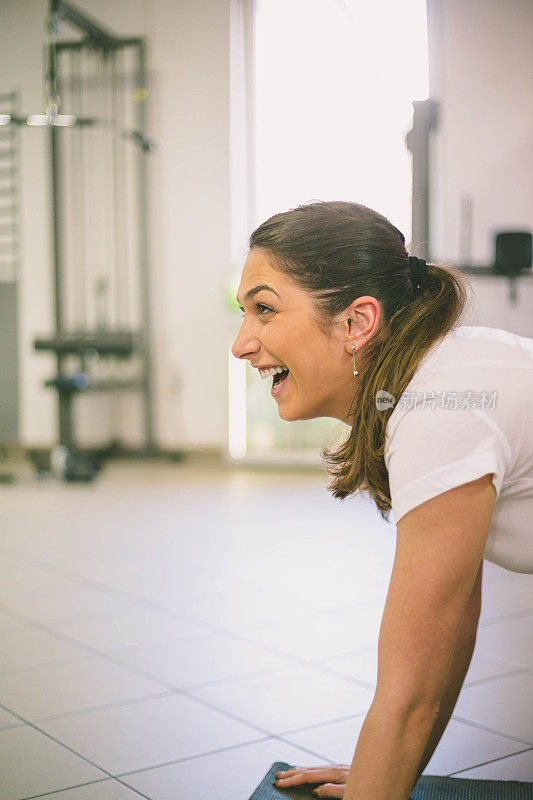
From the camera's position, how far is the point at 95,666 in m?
1.99

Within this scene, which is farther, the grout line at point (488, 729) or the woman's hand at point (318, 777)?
the grout line at point (488, 729)

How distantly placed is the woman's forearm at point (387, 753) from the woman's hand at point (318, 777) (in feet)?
1.46

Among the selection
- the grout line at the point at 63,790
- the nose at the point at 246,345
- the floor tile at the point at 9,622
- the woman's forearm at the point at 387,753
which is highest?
the nose at the point at 246,345

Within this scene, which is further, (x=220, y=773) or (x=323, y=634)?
(x=323, y=634)

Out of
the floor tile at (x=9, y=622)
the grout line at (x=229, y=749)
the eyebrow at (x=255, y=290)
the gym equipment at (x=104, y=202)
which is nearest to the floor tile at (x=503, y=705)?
the grout line at (x=229, y=749)

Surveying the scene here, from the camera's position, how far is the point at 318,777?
134 centimetres

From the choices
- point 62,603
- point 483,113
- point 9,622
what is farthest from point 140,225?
Result: point 9,622

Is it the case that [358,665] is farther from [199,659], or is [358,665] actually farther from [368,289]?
[368,289]

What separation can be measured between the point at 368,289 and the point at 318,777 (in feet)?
2.56

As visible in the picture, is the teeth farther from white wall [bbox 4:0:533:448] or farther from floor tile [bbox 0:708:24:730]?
white wall [bbox 4:0:533:448]

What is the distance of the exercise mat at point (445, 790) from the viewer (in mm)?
1319

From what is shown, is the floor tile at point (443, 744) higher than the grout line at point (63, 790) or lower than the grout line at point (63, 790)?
lower

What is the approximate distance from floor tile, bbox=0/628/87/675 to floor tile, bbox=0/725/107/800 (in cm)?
40

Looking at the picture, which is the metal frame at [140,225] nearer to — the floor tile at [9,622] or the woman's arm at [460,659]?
the floor tile at [9,622]
